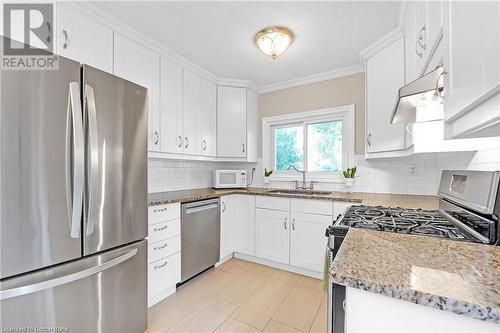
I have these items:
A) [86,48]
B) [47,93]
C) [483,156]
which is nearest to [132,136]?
[47,93]

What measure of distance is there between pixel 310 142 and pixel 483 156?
196cm

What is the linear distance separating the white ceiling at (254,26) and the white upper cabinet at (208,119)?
1.21ft

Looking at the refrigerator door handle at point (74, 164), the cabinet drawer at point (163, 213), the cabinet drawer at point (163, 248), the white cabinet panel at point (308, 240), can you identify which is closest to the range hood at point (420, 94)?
the white cabinet panel at point (308, 240)

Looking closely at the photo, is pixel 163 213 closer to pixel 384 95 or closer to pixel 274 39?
pixel 274 39

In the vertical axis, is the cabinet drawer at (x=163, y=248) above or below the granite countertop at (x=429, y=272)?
below

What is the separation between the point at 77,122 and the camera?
3.75 ft

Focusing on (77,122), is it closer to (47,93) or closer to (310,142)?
(47,93)

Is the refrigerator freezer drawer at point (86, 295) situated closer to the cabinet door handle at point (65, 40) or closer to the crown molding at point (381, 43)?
the cabinet door handle at point (65, 40)

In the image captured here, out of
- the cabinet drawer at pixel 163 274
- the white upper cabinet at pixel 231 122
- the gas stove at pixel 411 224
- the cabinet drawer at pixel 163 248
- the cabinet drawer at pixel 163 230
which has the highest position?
the white upper cabinet at pixel 231 122

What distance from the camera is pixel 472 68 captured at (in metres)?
0.53

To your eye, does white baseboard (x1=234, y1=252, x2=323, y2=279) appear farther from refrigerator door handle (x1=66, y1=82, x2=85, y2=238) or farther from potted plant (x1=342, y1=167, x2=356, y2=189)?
refrigerator door handle (x1=66, y1=82, x2=85, y2=238)

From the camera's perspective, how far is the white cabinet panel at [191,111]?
8.49 feet

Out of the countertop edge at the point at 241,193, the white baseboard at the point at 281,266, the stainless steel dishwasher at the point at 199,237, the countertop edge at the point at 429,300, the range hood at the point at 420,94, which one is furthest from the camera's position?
the white baseboard at the point at 281,266

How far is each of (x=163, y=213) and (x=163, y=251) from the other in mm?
332
